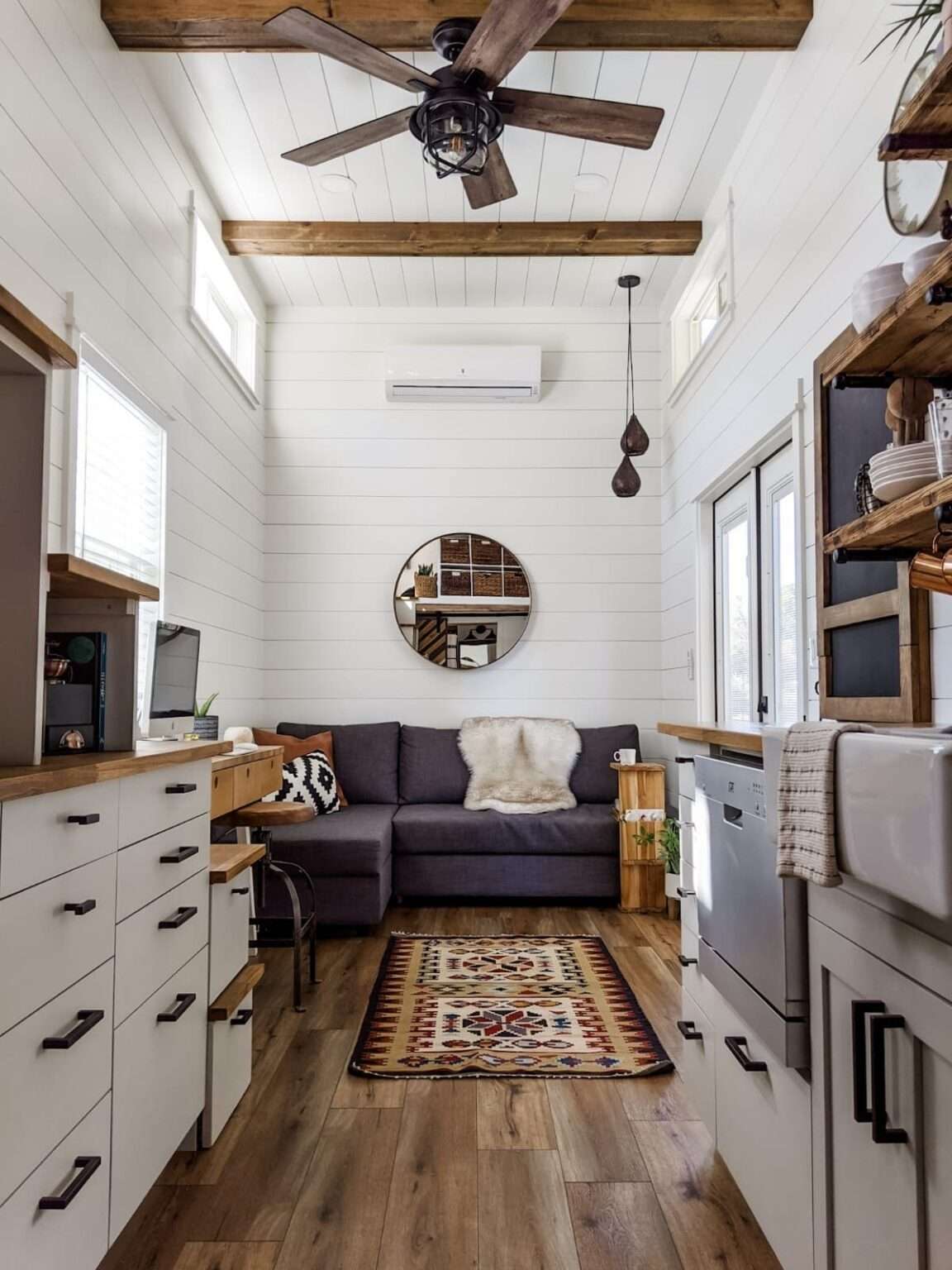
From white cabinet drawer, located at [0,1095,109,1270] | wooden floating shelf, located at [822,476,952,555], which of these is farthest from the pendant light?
white cabinet drawer, located at [0,1095,109,1270]

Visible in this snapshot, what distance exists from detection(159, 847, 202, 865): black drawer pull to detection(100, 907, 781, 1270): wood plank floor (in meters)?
0.69

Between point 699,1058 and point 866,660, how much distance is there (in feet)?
3.52

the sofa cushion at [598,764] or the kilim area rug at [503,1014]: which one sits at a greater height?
the sofa cushion at [598,764]

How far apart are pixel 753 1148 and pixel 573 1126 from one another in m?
0.67

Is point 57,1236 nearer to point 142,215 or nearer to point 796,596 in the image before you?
point 796,596

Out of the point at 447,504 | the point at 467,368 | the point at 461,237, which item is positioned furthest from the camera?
the point at 447,504

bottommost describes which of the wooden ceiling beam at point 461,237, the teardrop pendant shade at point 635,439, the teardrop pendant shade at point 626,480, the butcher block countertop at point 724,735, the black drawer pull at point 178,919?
the black drawer pull at point 178,919

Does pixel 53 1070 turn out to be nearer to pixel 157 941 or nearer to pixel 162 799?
pixel 157 941

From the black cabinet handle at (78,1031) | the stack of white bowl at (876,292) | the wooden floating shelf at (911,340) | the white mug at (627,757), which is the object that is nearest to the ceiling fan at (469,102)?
the stack of white bowl at (876,292)

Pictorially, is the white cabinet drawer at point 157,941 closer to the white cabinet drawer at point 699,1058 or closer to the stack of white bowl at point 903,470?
the white cabinet drawer at point 699,1058

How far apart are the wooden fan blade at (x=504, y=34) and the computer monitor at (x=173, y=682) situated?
71.7 inches

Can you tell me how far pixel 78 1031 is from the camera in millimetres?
1354

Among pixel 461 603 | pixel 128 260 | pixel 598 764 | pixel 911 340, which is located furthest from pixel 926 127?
pixel 461 603

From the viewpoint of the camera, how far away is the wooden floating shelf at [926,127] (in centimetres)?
139
